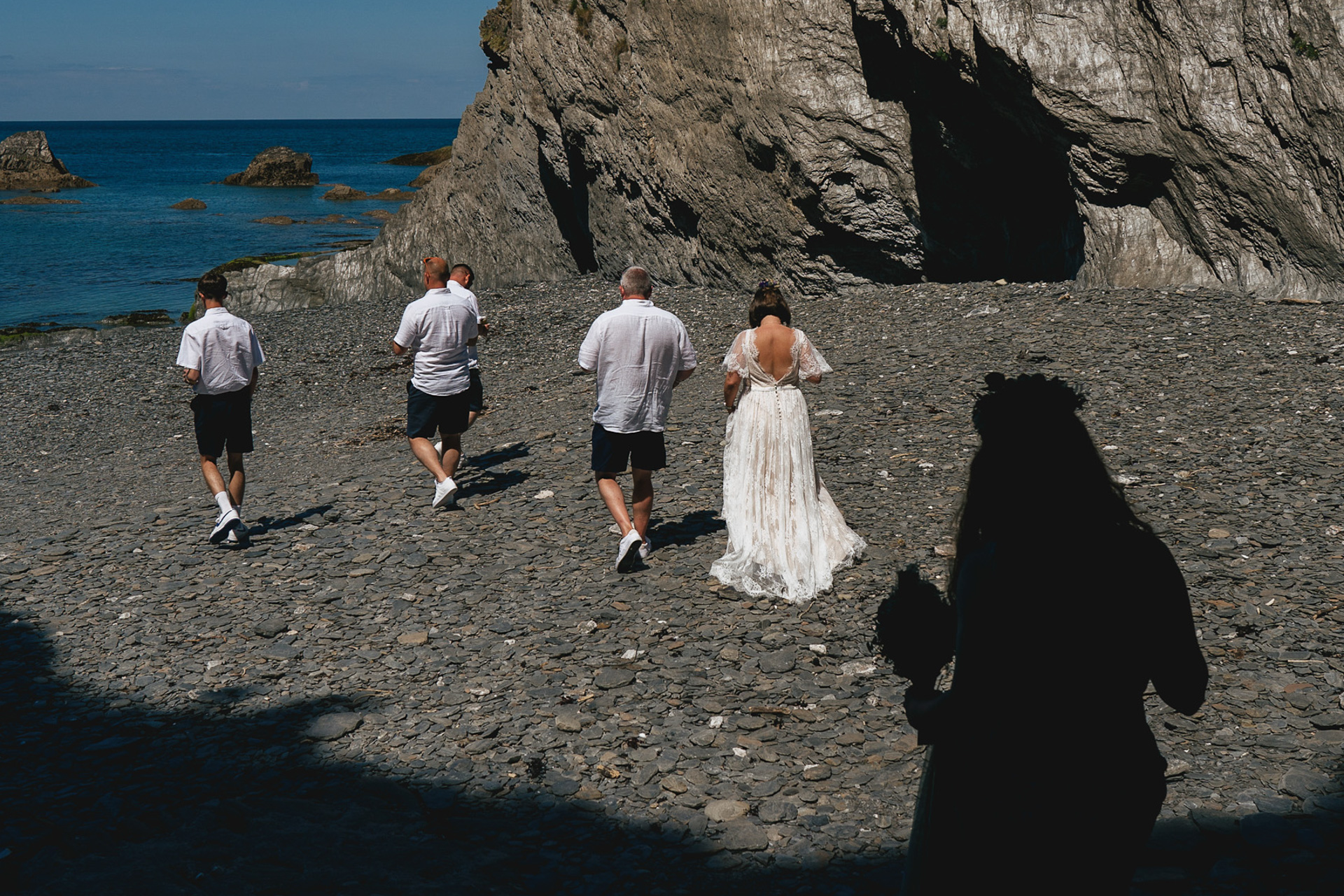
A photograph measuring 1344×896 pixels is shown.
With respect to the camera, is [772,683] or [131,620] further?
[131,620]

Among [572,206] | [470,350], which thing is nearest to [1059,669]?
[470,350]

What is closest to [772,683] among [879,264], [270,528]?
[270,528]

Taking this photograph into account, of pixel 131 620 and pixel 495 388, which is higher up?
pixel 495 388

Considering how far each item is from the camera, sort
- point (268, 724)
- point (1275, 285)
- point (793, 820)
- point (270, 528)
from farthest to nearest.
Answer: point (1275, 285) → point (270, 528) → point (268, 724) → point (793, 820)

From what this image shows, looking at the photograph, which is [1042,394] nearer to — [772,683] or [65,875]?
[772,683]

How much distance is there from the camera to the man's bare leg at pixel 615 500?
7648 mm

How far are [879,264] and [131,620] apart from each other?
14.3m

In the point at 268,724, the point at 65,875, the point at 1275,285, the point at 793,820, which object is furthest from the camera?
the point at 1275,285

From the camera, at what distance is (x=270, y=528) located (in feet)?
31.0

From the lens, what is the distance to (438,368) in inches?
378

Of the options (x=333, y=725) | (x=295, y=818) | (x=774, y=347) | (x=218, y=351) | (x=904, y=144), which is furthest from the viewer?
(x=904, y=144)

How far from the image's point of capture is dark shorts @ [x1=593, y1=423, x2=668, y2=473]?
7.75 m

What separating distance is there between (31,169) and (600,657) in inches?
3611

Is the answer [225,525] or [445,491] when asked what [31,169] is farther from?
[445,491]
